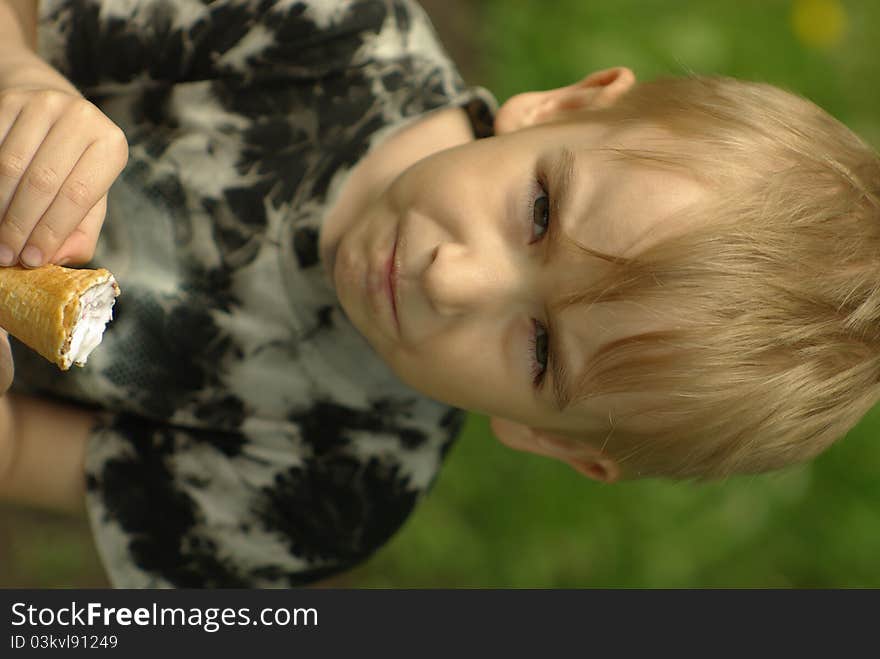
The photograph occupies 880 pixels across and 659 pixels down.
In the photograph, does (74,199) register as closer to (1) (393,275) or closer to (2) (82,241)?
(2) (82,241)

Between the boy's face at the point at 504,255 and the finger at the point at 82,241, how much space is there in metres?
0.23

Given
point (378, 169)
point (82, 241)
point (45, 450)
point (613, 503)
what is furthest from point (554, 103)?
point (613, 503)

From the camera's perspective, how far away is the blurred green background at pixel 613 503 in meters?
1.56

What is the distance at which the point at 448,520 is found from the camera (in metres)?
1.56

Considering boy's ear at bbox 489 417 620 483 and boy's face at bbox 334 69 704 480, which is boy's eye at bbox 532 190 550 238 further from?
boy's ear at bbox 489 417 620 483

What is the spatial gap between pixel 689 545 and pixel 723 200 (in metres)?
1.00

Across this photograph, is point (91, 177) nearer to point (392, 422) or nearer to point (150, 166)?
point (150, 166)

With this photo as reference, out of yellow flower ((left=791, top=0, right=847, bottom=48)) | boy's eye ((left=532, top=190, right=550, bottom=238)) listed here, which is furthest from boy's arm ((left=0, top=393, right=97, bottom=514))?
yellow flower ((left=791, top=0, right=847, bottom=48))

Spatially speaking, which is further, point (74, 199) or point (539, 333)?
point (539, 333)

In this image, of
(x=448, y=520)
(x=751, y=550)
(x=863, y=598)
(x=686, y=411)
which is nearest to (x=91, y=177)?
(x=686, y=411)

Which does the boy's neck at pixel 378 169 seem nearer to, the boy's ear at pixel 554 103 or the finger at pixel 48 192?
the boy's ear at pixel 554 103

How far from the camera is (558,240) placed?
771 millimetres

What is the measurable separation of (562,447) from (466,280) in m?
0.27

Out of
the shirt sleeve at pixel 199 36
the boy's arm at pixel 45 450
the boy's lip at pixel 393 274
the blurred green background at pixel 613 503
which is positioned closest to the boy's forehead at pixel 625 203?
the boy's lip at pixel 393 274
